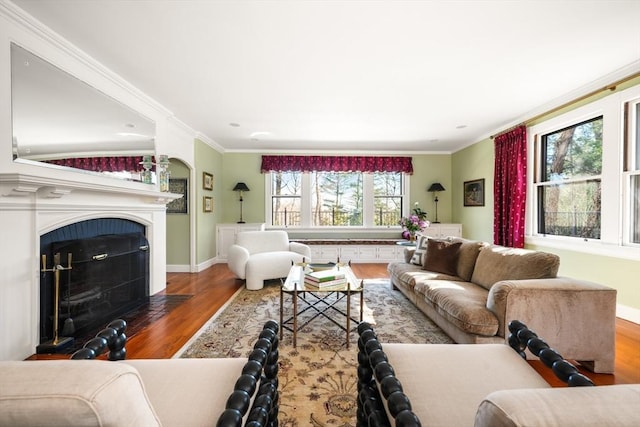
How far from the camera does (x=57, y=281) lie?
2.14 meters

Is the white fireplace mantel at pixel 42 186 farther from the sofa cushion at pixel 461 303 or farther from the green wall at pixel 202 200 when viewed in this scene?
the sofa cushion at pixel 461 303

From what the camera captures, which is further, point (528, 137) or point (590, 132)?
point (528, 137)

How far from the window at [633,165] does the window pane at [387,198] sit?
12.4 feet

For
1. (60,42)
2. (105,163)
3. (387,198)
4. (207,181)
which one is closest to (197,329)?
(105,163)

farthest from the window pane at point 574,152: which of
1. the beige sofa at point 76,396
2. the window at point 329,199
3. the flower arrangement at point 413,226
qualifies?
the beige sofa at point 76,396

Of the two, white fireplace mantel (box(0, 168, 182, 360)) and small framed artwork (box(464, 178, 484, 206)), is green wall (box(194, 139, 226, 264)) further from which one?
small framed artwork (box(464, 178, 484, 206))

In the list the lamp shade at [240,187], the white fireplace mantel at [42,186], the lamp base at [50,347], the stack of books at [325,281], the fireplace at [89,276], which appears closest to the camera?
the white fireplace mantel at [42,186]

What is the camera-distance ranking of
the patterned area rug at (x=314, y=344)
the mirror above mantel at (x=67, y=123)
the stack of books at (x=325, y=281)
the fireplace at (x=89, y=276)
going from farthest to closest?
the stack of books at (x=325, y=281)
the fireplace at (x=89, y=276)
the mirror above mantel at (x=67, y=123)
the patterned area rug at (x=314, y=344)

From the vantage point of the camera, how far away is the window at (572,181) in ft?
A: 10.4

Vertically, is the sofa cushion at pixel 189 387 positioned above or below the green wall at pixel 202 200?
below

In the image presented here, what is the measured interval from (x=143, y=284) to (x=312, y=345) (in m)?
2.27

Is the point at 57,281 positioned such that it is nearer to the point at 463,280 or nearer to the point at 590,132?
the point at 463,280

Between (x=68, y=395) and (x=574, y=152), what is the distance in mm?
4688

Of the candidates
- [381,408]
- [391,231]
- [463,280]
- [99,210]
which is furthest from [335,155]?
[381,408]
